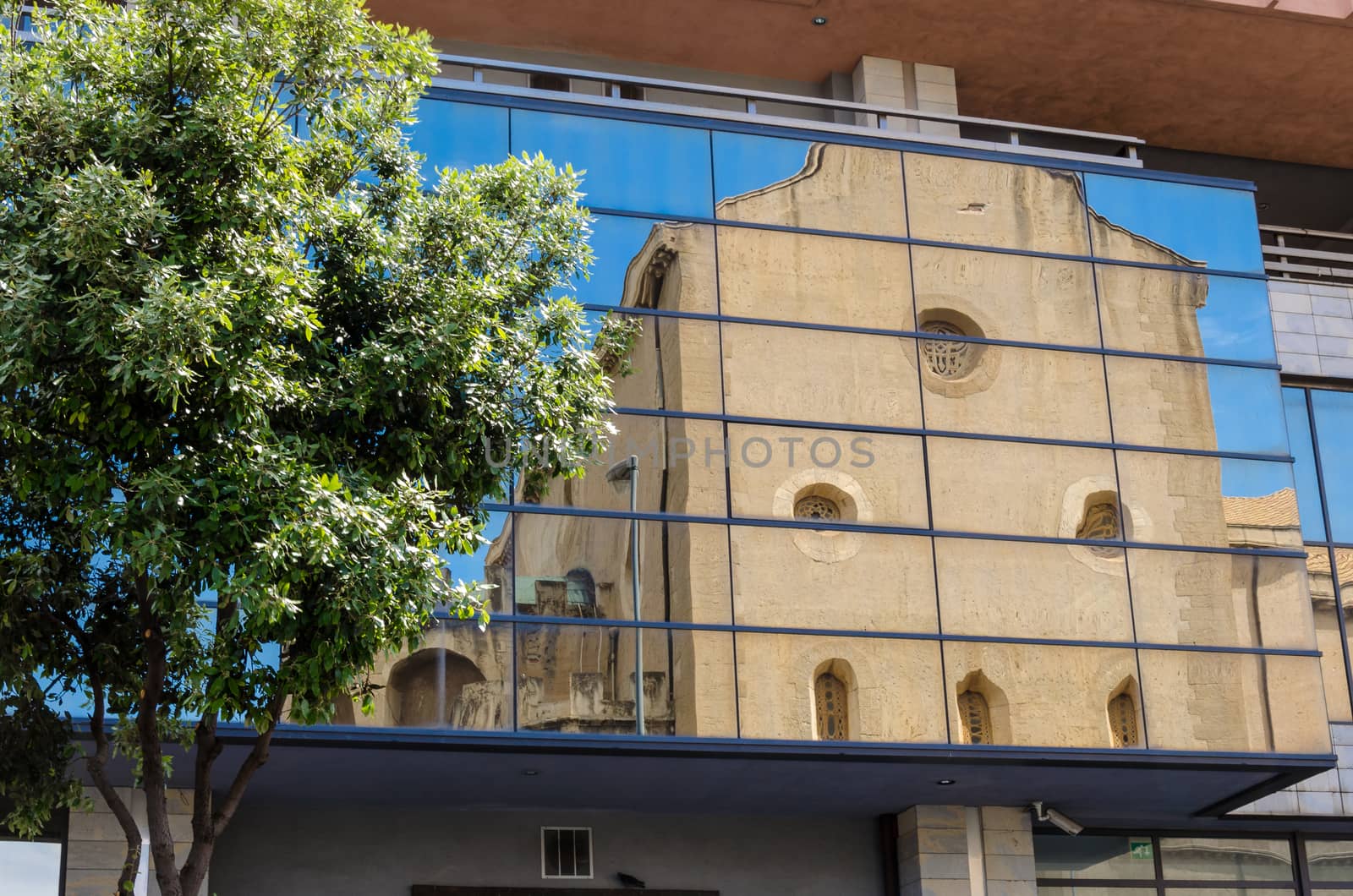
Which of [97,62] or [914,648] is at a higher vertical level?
[97,62]

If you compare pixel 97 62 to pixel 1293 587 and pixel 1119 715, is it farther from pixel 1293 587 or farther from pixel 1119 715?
pixel 1293 587

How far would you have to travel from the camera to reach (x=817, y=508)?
62.5 ft

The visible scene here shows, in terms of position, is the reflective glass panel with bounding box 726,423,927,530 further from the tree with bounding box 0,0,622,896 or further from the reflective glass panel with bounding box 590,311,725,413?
the tree with bounding box 0,0,622,896

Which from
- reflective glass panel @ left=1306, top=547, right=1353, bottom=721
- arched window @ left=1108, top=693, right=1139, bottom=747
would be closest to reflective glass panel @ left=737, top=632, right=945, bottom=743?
arched window @ left=1108, top=693, right=1139, bottom=747

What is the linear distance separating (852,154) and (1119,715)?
7.58 meters

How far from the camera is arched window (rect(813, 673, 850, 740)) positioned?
18188mm

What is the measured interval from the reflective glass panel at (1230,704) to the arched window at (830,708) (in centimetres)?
366

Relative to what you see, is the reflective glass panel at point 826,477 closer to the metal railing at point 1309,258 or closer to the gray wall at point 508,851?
the gray wall at point 508,851

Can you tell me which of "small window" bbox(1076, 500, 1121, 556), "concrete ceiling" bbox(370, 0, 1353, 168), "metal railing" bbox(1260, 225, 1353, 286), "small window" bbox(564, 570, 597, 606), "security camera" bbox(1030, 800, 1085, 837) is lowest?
"security camera" bbox(1030, 800, 1085, 837)

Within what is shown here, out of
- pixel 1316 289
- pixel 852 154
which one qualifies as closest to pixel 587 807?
pixel 852 154

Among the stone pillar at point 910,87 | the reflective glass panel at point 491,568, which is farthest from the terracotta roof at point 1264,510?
the reflective glass panel at point 491,568

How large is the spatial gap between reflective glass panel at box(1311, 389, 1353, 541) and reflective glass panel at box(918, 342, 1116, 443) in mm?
4637

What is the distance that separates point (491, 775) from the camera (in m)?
18.2

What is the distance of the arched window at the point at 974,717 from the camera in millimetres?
18625
